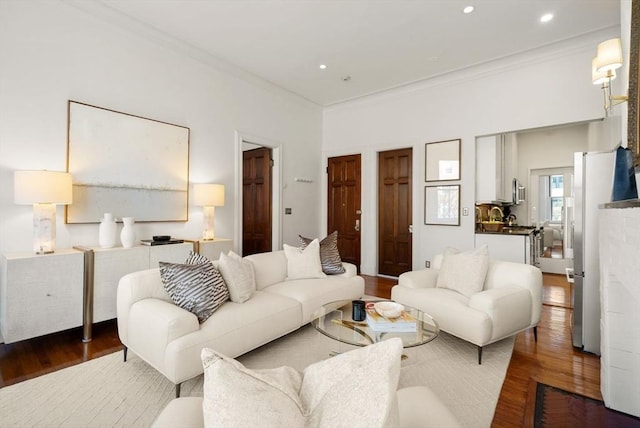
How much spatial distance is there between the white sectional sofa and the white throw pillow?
0.32 meters

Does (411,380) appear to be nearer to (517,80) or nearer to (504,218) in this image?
(517,80)

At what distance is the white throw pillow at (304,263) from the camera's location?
3.44 metres

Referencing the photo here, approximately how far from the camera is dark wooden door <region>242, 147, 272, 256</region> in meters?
5.36

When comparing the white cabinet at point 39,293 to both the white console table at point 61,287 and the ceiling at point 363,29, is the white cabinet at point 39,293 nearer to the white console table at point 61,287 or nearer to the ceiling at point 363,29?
the white console table at point 61,287

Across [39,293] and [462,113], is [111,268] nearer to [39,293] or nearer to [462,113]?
[39,293]

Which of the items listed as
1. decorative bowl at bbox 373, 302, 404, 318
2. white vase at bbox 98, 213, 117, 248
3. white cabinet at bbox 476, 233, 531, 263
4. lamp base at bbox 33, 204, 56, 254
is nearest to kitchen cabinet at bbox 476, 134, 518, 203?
white cabinet at bbox 476, 233, 531, 263

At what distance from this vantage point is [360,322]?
2.32 metres

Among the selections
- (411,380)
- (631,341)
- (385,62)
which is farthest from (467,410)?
(385,62)

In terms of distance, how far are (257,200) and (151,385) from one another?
12.2 ft

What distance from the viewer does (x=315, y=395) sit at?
81 cm

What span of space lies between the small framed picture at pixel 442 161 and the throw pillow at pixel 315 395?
175 inches

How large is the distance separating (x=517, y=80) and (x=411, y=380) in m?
4.12

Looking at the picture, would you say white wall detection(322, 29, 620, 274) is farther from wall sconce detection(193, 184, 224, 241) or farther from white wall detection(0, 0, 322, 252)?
wall sconce detection(193, 184, 224, 241)

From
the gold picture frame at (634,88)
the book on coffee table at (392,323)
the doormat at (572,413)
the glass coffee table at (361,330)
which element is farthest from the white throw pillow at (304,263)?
the gold picture frame at (634,88)
